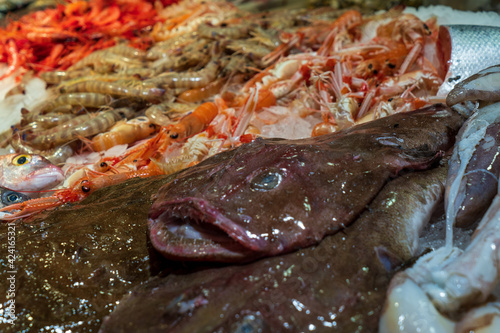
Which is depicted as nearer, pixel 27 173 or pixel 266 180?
pixel 266 180

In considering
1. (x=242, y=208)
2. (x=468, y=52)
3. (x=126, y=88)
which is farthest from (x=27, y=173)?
(x=468, y=52)

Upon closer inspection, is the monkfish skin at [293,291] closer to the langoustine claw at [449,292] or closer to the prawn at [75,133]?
the langoustine claw at [449,292]

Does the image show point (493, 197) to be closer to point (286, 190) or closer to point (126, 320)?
point (286, 190)

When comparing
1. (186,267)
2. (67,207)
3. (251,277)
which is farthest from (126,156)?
(251,277)

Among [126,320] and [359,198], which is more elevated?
[359,198]

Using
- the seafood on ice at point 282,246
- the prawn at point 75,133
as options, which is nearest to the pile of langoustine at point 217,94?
the prawn at point 75,133

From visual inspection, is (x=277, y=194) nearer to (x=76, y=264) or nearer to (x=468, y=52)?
(x=76, y=264)
